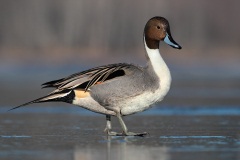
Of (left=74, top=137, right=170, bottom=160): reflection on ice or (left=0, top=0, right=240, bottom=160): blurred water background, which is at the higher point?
(left=0, top=0, right=240, bottom=160): blurred water background

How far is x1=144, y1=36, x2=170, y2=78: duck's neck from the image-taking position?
821 centimetres

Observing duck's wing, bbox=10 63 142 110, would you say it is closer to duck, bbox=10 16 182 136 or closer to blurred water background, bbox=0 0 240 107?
duck, bbox=10 16 182 136

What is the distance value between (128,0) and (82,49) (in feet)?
8.46

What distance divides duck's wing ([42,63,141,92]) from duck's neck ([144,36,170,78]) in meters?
Answer: 0.15

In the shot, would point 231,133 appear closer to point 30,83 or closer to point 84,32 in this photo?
point 30,83

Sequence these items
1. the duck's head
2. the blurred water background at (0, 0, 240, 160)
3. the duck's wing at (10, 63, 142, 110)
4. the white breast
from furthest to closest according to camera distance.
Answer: the duck's head < the duck's wing at (10, 63, 142, 110) < the white breast < the blurred water background at (0, 0, 240, 160)

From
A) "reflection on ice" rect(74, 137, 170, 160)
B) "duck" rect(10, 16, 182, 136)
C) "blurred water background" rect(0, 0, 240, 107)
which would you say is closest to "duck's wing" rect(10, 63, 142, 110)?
"duck" rect(10, 16, 182, 136)

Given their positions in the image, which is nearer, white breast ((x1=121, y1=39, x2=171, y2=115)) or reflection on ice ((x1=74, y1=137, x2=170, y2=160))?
reflection on ice ((x1=74, y1=137, x2=170, y2=160))

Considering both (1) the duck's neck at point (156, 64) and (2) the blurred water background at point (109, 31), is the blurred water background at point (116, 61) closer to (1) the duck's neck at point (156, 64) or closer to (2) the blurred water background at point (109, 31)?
(2) the blurred water background at point (109, 31)

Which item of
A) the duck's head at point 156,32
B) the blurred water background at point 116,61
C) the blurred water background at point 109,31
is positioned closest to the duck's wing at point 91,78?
the duck's head at point 156,32

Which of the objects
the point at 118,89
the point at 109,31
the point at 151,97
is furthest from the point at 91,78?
the point at 109,31

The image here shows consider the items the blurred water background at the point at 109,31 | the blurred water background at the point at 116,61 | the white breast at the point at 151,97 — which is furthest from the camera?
the blurred water background at the point at 109,31

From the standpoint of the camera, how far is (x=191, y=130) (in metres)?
8.48

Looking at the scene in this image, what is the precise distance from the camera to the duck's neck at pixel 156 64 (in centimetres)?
821
